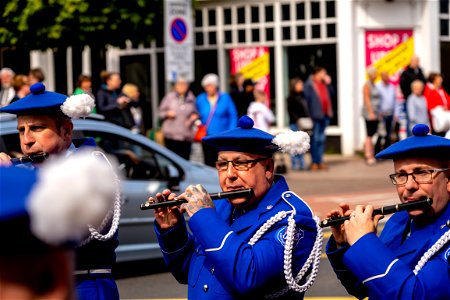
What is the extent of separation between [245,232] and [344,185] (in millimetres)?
14076

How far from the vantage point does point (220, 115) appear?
55.4 ft

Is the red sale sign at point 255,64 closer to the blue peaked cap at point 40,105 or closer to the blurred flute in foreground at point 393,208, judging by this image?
the blue peaked cap at point 40,105

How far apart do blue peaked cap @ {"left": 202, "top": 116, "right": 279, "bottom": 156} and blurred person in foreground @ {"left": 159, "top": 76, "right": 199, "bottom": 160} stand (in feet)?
38.6

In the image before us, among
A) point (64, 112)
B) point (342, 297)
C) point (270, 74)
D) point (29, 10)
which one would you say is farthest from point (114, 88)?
point (64, 112)

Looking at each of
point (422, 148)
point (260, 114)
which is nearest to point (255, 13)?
point (260, 114)

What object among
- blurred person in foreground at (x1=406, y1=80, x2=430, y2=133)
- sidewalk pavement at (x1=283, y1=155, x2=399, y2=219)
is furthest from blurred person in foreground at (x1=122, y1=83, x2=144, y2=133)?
blurred person in foreground at (x1=406, y1=80, x2=430, y2=133)

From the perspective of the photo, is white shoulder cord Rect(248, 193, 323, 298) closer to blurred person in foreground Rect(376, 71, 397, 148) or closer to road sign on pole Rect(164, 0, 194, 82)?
road sign on pole Rect(164, 0, 194, 82)

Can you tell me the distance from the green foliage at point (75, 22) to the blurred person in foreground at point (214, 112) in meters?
5.71

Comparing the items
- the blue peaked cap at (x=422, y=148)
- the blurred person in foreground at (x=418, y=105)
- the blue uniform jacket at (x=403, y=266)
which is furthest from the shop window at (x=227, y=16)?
the blue uniform jacket at (x=403, y=266)

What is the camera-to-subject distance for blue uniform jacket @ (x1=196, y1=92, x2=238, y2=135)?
1686 centimetres

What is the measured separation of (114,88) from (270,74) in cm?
979

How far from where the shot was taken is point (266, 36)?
26.2 meters

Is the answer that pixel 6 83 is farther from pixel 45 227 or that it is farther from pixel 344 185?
pixel 45 227

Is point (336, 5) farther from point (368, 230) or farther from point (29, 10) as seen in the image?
point (368, 230)
